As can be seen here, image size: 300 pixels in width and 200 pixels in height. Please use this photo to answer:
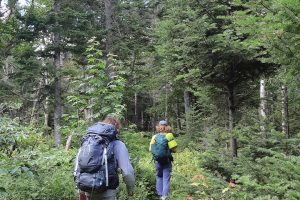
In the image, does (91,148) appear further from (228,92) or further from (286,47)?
(228,92)

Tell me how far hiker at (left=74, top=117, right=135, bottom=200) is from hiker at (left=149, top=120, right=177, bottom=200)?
3.69 metres

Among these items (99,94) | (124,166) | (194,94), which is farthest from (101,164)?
(194,94)

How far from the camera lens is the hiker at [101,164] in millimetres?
4707

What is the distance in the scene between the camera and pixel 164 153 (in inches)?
338

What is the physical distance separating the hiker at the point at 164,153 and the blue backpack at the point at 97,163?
3815 mm

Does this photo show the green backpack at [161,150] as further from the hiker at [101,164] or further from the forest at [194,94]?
the hiker at [101,164]

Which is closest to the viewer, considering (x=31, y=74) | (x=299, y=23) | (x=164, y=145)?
(x=299, y=23)

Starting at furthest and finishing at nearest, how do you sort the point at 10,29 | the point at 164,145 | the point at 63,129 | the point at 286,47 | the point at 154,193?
the point at 10,29 < the point at 154,193 < the point at 164,145 < the point at 63,129 < the point at 286,47

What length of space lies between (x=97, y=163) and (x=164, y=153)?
13.3 ft

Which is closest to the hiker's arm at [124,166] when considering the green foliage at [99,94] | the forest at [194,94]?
the forest at [194,94]

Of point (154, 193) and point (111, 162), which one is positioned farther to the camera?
point (154, 193)

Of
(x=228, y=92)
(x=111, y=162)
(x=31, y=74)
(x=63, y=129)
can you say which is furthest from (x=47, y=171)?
(x=31, y=74)

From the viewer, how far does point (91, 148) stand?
4.76 metres

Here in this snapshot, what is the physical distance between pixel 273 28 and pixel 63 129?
203 inches
